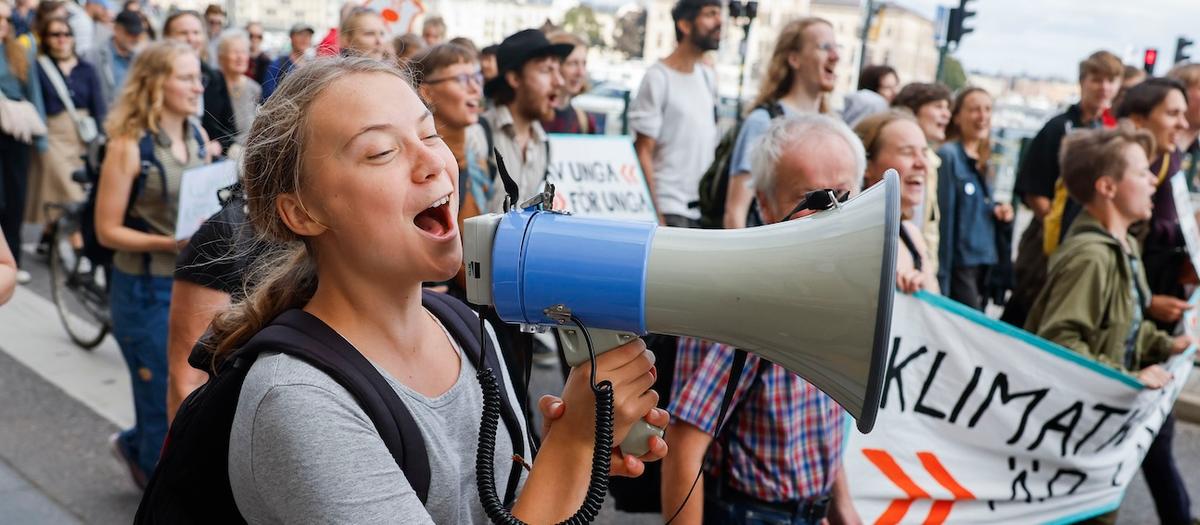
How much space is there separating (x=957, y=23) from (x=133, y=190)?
1132 centimetres

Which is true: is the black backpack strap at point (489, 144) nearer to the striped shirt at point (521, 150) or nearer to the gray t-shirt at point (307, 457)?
the striped shirt at point (521, 150)

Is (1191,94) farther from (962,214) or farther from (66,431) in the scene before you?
(66,431)

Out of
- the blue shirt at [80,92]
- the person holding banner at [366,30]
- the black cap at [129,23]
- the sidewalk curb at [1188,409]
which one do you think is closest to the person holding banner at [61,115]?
the blue shirt at [80,92]

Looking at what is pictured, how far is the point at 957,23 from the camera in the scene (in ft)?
42.5

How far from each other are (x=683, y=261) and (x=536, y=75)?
314cm

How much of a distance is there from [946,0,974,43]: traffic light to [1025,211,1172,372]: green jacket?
10.2m

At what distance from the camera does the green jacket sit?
11.1ft

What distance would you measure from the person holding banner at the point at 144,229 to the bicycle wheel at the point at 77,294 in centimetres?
211

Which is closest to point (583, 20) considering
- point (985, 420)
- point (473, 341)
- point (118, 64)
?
point (118, 64)

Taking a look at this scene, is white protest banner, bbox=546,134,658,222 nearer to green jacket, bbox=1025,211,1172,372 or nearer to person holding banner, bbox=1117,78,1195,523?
green jacket, bbox=1025,211,1172,372

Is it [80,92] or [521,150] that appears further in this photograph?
[80,92]

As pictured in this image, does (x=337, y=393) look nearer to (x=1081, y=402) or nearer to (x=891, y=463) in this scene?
(x=891, y=463)

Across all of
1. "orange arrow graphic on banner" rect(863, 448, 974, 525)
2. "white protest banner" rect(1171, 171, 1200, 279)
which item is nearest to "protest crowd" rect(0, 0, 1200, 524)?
"white protest banner" rect(1171, 171, 1200, 279)

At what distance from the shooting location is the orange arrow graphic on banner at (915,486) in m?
3.13
